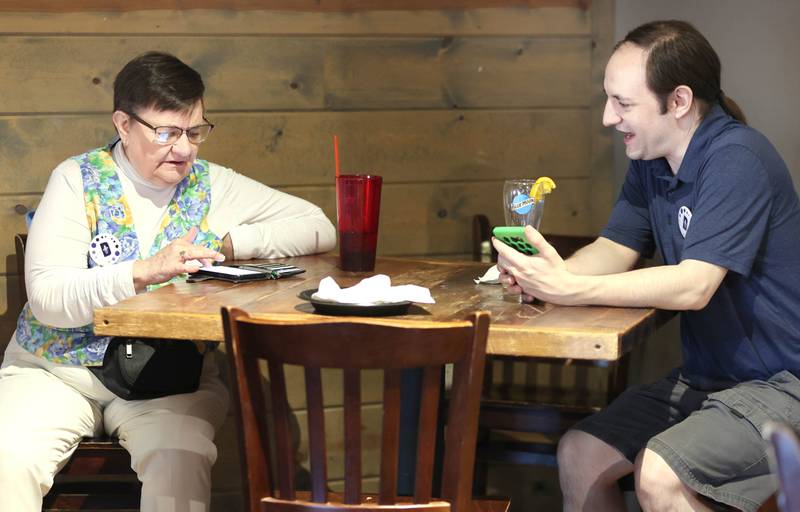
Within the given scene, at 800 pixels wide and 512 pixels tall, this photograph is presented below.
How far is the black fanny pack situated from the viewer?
7.66 ft

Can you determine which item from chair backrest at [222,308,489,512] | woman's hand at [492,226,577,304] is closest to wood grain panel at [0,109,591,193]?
woman's hand at [492,226,577,304]

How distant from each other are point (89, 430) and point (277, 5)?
1.36 m

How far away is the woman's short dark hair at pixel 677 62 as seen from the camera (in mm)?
2186

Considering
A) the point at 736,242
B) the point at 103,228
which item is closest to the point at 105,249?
the point at 103,228

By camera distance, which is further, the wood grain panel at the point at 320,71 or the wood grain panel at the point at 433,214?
the wood grain panel at the point at 433,214

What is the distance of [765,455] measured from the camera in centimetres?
202

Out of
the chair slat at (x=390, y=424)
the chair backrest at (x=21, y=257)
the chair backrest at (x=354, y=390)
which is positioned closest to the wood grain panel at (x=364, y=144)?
the chair backrest at (x=21, y=257)

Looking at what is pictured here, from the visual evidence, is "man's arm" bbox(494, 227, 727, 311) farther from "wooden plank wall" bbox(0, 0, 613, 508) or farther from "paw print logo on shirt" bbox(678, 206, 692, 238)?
"wooden plank wall" bbox(0, 0, 613, 508)

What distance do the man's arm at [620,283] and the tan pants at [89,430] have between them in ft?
2.80

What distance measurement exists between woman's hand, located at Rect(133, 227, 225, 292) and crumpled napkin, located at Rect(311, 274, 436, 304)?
1.20 feet

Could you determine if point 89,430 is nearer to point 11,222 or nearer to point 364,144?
point 11,222

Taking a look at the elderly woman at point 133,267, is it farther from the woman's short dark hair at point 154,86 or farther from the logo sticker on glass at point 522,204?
the logo sticker on glass at point 522,204

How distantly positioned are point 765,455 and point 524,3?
1.74 m

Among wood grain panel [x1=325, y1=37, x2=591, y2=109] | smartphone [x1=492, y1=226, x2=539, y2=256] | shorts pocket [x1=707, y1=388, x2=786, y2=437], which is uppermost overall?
wood grain panel [x1=325, y1=37, x2=591, y2=109]
